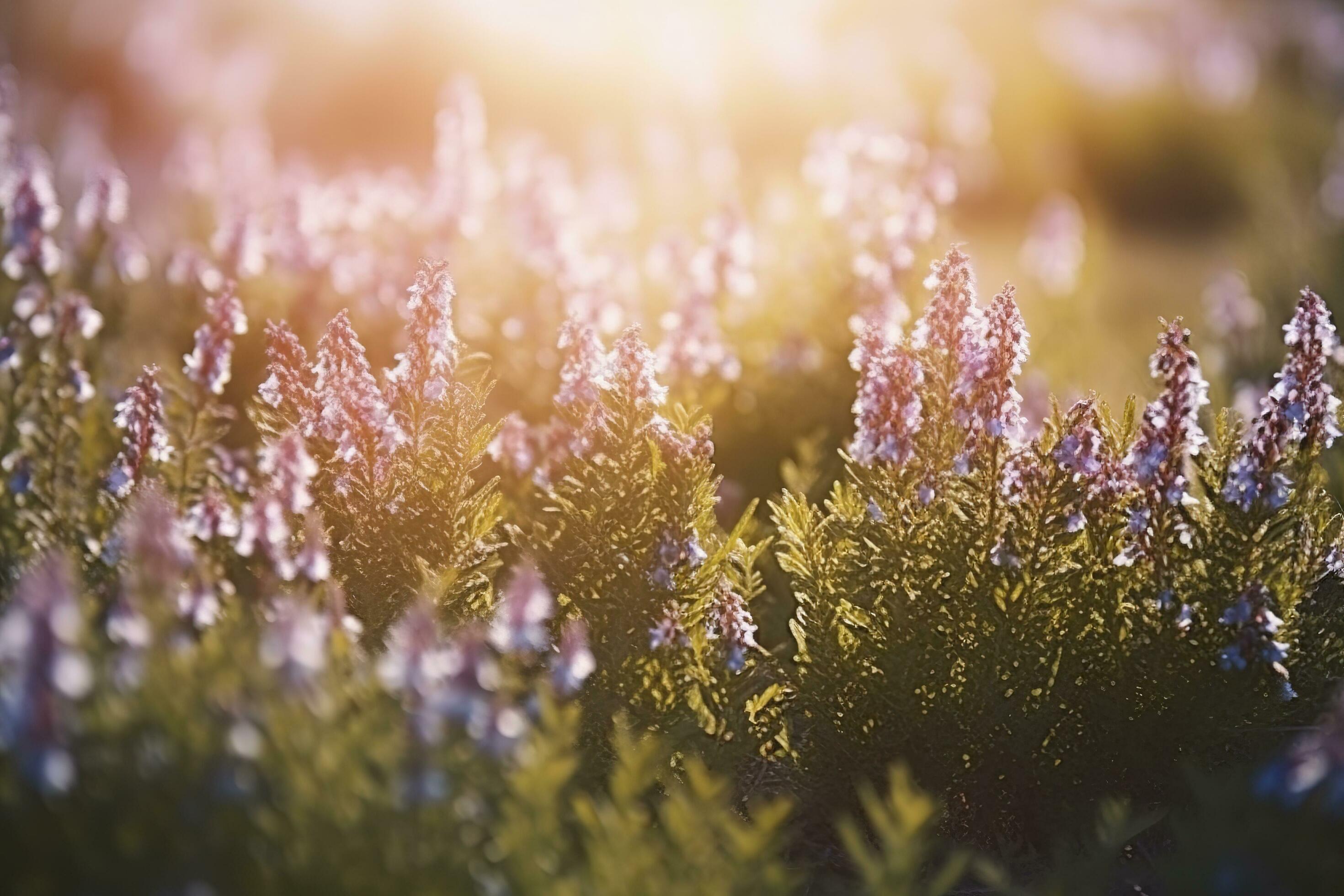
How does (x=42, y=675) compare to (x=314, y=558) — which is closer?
(x=42, y=675)

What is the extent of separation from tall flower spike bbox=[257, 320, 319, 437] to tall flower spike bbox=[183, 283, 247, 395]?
0.73 feet

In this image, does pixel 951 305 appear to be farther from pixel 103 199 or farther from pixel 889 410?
pixel 103 199

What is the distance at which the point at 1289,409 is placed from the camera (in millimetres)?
3771

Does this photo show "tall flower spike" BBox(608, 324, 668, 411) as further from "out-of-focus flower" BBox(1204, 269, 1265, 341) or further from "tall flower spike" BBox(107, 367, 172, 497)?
"out-of-focus flower" BBox(1204, 269, 1265, 341)

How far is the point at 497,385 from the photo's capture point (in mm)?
6629

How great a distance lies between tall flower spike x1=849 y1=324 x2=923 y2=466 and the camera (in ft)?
12.5

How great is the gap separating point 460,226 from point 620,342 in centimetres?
355

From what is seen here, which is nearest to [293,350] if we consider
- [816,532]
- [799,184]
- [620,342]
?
[620,342]

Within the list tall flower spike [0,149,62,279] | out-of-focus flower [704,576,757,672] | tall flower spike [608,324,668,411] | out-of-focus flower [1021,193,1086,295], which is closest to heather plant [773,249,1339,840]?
out-of-focus flower [704,576,757,672]

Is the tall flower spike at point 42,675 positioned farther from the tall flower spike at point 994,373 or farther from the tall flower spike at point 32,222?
the tall flower spike at point 32,222

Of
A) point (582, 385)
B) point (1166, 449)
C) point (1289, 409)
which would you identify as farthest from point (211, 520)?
point (1289, 409)

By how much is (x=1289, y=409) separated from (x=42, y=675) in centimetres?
323

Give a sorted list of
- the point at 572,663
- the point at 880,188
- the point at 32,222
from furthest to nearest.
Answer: the point at 880,188
the point at 32,222
the point at 572,663

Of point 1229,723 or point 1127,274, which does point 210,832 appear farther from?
point 1127,274
